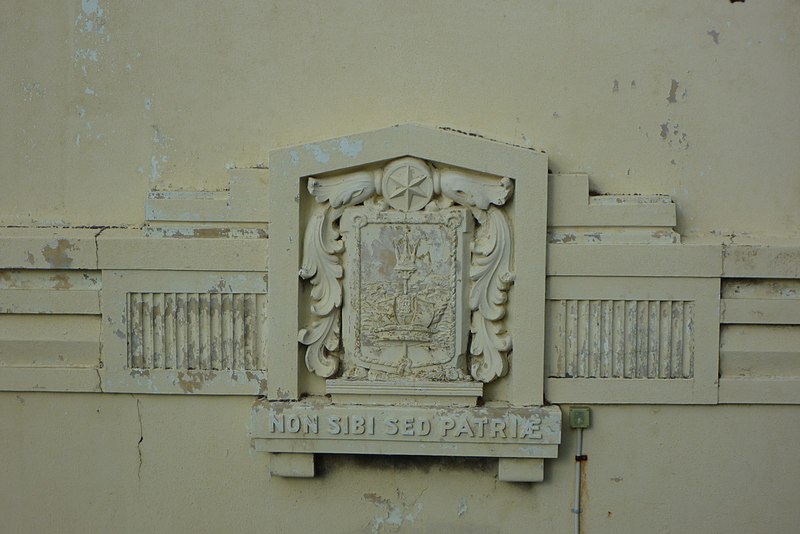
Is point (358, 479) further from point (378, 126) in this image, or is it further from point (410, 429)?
point (378, 126)

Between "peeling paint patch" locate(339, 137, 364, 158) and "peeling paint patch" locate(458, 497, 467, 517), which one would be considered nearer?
"peeling paint patch" locate(339, 137, 364, 158)

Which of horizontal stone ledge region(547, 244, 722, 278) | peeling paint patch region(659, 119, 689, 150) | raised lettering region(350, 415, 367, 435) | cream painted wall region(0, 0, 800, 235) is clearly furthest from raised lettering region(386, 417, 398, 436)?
peeling paint patch region(659, 119, 689, 150)

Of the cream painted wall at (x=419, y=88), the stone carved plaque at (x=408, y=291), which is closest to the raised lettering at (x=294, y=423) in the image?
the stone carved plaque at (x=408, y=291)

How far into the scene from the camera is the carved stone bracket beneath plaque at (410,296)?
4723mm

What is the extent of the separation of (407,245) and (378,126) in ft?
2.02

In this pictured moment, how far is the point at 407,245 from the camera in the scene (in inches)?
188

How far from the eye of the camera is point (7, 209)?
5047 millimetres

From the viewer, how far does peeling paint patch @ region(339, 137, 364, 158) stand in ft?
15.5

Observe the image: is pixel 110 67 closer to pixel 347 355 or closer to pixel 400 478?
pixel 347 355

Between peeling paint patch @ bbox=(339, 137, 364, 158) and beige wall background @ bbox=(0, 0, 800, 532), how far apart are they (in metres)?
0.21

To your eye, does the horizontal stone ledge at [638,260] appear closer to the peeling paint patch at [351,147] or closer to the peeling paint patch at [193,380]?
the peeling paint patch at [351,147]

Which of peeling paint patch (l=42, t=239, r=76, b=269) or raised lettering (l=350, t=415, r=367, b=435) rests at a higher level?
peeling paint patch (l=42, t=239, r=76, b=269)

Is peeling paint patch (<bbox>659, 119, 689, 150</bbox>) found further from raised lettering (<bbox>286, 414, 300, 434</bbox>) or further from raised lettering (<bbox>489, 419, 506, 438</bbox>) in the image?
raised lettering (<bbox>286, 414, 300, 434</bbox>)

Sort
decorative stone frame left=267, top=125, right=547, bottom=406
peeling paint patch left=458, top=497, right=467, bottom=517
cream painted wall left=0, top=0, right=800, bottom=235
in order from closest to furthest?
decorative stone frame left=267, top=125, right=547, bottom=406
cream painted wall left=0, top=0, right=800, bottom=235
peeling paint patch left=458, top=497, right=467, bottom=517
